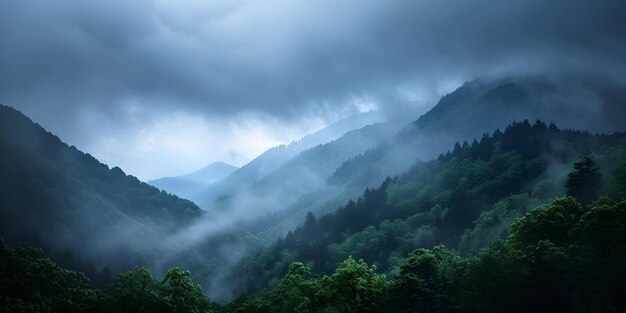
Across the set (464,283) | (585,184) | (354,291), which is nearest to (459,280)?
(464,283)

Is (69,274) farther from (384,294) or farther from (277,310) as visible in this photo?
(384,294)

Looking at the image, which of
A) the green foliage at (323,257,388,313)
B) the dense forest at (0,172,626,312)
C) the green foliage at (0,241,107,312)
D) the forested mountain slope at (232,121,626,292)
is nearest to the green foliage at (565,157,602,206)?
the dense forest at (0,172,626,312)

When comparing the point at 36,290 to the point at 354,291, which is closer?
the point at 354,291

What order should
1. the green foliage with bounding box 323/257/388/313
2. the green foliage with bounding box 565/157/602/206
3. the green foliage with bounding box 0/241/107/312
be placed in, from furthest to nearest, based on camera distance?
the green foliage with bounding box 565/157/602/206 → the green foliage with bounding box 0/241/107/312 → the green foliage with bounding box 323/257/388/313

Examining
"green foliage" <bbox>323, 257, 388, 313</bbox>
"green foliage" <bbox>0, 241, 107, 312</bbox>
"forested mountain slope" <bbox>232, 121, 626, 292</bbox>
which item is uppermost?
"forested mountain slope" <bbox>232, 121, 626, 292</bbox>

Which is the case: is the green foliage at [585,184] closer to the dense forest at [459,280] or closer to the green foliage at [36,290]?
the dense forest at [459,280]

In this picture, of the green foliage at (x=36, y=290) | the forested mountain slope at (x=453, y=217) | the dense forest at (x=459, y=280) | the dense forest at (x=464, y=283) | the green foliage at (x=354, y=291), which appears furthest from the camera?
the forested mountain slope at (x=453, y=217)

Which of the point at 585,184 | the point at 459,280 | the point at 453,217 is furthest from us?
the point at 453,217

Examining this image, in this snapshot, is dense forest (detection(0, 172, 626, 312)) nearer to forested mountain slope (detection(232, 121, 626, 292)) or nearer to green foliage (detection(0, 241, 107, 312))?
green foliage (detection(0, 241, 107, 312))

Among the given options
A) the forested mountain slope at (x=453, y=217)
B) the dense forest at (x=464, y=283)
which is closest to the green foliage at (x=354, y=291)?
the dense forest at (x=464, y=283)

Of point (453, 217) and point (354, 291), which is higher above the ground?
point (453, 217)

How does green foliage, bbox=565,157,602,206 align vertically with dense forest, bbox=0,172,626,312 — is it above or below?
above

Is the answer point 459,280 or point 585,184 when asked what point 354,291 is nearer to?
A: point 459,280

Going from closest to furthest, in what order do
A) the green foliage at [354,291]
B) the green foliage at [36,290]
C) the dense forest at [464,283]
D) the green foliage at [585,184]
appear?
1. the dense forest at [464,283]
2. the green foliage at [354,291]
3. the green foliage at [36,290]
4. the green foliage at [585,184]
